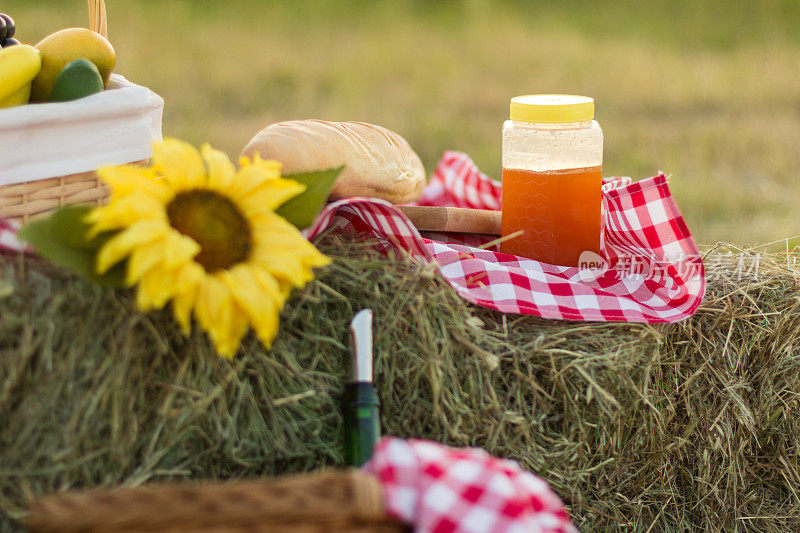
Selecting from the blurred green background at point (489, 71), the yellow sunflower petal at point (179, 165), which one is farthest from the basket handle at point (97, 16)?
the blurred green background at point (489, 71)

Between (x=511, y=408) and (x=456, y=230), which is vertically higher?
(x=456, y=230)

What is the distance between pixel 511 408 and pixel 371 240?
305mm

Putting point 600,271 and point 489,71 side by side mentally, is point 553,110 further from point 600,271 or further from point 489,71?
point 489,71

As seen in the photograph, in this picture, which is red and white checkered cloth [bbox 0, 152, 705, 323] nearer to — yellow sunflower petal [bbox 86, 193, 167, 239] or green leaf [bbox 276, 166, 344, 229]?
green leaf [bbox 276, 166, 344, 229]

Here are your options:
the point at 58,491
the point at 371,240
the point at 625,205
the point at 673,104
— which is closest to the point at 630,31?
the point at 673,104

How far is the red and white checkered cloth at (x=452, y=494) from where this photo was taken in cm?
76

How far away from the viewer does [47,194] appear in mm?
1115

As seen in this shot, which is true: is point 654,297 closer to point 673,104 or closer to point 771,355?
point 771,355

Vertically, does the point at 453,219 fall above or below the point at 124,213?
below

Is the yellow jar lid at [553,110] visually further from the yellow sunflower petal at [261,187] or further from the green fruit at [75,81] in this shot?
the green fruit at [75,81]

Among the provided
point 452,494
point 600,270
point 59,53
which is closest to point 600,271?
point 600,270

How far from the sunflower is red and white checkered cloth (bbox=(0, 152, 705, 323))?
0.15 m

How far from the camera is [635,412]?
1181 millimetres

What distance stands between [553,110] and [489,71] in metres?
3.58
